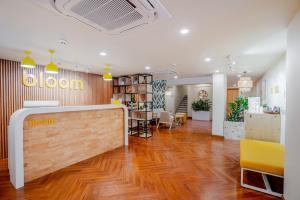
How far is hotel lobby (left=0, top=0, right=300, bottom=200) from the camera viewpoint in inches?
67.1

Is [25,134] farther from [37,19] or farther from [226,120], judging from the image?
[226,120]

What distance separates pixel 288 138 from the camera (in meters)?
1.93

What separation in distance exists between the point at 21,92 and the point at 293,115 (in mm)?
5869

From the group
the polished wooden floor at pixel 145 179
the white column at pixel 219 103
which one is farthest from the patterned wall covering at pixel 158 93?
the polished wooden floor at pixel 145 179

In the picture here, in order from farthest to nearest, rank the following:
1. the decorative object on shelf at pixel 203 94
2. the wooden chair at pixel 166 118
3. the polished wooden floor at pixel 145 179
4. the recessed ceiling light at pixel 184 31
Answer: the decorative object on shelf at pixel 203 94 → the wooden chair at pixel 166 118 → the polished wooden floor at pixel 145 179 → the recessed ceiling light at pixel 184 31

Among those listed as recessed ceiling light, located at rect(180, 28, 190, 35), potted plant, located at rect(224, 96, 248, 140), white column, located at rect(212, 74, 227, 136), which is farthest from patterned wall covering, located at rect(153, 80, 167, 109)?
recessed ceiling light, located at rect(180, 28, 190, 35)

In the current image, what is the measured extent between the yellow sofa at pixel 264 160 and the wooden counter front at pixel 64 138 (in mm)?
3302

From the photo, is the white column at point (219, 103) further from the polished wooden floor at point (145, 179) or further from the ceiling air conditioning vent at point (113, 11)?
the ceiling air conditioning vent at point (113, 11)

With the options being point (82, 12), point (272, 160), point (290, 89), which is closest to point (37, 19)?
point (82, 12)

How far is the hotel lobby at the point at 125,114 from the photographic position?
1704 mm

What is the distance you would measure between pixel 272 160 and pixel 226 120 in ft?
11.6

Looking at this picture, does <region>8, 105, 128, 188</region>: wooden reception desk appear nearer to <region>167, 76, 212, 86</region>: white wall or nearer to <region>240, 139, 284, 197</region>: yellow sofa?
<region>240, 139, 284, 197</region>: yellow sofa

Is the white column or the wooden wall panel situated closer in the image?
the wooden wall panel

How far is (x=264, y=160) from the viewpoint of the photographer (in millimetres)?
2400
